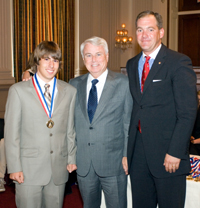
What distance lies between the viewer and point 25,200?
2086 millimetres

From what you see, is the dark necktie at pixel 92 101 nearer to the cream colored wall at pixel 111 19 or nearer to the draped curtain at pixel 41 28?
the draped curtain at pixel 41 28

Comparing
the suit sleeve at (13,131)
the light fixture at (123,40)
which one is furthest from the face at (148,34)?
the light fixture at (123,40)

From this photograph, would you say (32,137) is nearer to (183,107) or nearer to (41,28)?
(183,107)

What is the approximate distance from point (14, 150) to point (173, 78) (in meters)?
1.21

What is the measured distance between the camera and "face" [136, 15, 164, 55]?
2201 mm

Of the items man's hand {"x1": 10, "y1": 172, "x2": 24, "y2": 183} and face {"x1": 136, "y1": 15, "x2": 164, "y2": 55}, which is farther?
face {"x1": 136, "y1": 15, "x2": 164, "y2": 55}

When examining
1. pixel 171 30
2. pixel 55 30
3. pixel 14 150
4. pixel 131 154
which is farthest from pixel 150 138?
pixel 171 30

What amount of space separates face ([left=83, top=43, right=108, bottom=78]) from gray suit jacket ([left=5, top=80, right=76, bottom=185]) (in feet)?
1.11

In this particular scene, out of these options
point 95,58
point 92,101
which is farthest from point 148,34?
A: point 92,101

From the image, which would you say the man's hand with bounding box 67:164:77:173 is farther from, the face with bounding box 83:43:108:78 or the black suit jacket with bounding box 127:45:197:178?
the face with bounding box 83:43:108:78

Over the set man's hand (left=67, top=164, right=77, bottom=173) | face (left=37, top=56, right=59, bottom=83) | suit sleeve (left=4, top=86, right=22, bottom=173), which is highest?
face (left=37, top=56, right=59, bottom=83)

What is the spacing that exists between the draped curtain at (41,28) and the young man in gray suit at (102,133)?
4.81 m

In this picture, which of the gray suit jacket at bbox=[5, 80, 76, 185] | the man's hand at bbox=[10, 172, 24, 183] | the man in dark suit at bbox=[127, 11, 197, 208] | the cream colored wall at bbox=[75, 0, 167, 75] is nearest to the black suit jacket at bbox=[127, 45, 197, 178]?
the man in dark suit at bbox=[127, 11, 197, 208]

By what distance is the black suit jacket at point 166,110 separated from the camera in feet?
6.62
